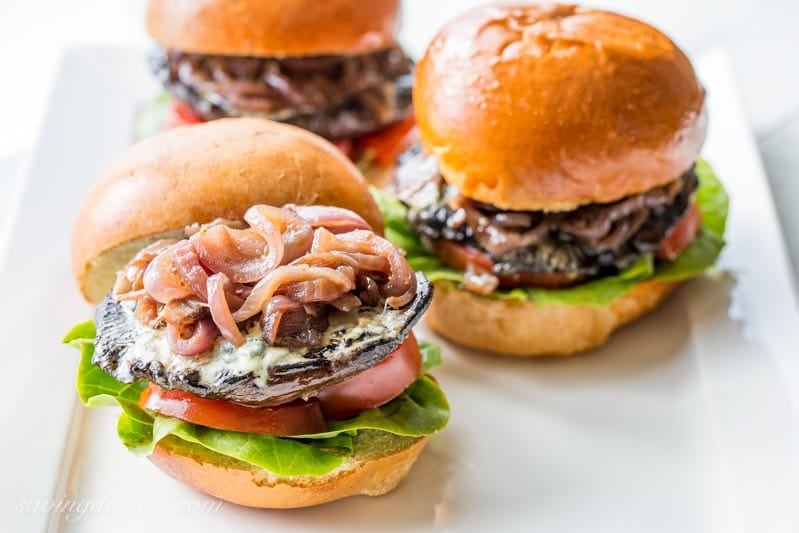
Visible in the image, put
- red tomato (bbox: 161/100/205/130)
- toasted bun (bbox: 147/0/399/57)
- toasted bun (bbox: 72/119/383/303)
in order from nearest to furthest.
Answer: toasted bun (bbox: 72/119/383/303)
toasted bun (bbox: 147/0/399/57)
red tomato (bbox: 161/100/205/130)

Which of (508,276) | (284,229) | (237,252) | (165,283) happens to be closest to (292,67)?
(508,276)

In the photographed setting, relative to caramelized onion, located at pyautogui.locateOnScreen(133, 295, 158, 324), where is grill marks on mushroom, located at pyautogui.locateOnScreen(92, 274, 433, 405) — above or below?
below

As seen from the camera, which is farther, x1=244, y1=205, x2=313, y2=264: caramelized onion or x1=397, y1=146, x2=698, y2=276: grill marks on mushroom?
x1=397, y1=146, x2=698, y2=276: grill marks on mushroom

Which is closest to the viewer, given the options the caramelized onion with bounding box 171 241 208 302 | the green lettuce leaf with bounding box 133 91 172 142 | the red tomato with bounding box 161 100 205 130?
the caramelized onion with bounding box 171 241 208 302

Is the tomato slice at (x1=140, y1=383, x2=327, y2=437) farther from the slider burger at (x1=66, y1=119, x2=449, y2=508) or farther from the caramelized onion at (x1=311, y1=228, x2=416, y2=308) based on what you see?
the caramelized onion at (x1=311, y1=228, x2=416, y2=308)

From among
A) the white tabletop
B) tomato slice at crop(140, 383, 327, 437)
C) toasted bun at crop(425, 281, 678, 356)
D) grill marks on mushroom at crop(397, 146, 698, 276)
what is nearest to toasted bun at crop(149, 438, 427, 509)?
tomato slice at crop(140, 383, 327, 437)

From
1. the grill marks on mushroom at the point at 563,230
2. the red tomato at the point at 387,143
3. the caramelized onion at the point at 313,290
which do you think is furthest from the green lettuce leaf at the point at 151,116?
the caramelized onion at the point at 313,290

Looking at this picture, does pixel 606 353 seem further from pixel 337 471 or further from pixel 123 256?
pixel 123 256

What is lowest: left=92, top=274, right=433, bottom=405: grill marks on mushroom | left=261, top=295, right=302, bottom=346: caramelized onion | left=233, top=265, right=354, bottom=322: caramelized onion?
left=92, top=274, right=433, bottom=405: grill marks on mushroom
